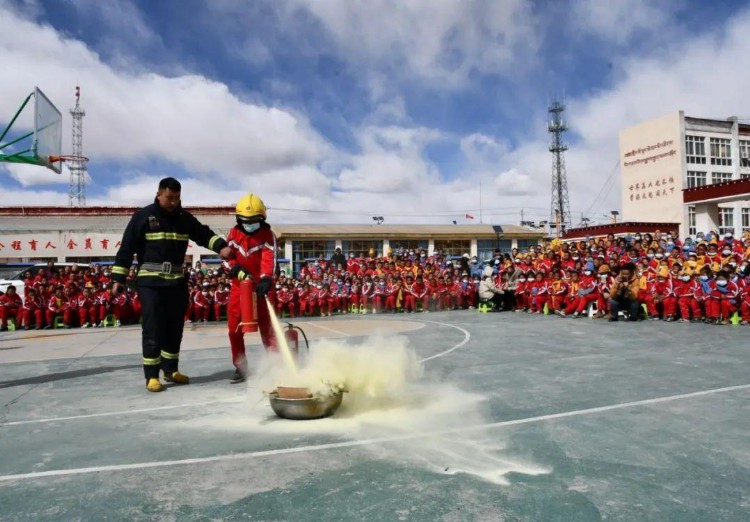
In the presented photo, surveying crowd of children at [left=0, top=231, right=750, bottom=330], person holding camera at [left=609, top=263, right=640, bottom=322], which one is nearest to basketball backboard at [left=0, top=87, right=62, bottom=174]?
crowd of children at [left=0, top=231, right=750, bottom=330]

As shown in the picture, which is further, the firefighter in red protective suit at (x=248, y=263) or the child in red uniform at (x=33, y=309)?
the child in red uniform at (x=33, y=309)

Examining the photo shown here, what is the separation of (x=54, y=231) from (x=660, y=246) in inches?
1425

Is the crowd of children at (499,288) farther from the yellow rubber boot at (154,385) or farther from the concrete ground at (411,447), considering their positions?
the yellow rubber boot at (154,385)

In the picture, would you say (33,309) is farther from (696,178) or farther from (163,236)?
(696,178)

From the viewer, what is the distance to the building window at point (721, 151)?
48.6 m

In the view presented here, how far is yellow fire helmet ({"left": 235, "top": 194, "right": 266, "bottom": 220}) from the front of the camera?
5996 millimetres

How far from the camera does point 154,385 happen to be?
5.46 meters

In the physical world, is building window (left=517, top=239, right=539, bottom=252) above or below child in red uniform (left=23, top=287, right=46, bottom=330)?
above

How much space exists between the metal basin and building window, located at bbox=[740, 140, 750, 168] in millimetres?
59312

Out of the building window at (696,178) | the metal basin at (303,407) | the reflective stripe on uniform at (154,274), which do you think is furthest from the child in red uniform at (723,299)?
the building window at (696,178)

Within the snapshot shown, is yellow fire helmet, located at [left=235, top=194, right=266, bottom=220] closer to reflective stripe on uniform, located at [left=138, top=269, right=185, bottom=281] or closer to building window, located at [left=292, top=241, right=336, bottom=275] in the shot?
reflective stripe on uniform, located at [left=138, top=269, right=185, bottom=281]

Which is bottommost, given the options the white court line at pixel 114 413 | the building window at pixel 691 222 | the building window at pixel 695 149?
the white court line at pixel 114 413

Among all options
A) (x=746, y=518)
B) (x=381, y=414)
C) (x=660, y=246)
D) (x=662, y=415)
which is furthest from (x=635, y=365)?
(x=660, y=246)

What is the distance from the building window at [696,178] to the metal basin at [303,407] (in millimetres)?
51412
